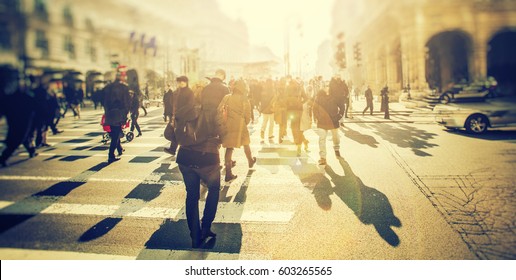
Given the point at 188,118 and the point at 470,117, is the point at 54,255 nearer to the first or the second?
the point at 188,118

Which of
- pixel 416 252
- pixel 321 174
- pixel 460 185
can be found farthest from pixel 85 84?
pixel 460 185

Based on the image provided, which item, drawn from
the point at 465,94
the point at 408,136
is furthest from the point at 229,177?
the point at 465,94

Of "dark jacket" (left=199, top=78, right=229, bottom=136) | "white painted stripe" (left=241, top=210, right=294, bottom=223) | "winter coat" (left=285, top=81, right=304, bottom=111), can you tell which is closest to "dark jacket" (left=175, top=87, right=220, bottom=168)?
"dark jacket" (left=199, top=78, right=229, bottom=136)

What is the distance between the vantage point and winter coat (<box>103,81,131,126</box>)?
8.29 ft

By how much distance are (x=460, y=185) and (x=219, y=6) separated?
4.90 meters

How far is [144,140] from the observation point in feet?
18.8

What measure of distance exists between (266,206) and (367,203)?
1.55 metres

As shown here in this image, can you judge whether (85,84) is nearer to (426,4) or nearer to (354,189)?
(354,189)

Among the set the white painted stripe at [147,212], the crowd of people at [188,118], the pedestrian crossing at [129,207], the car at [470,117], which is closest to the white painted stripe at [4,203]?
the pedestrian crossing at [129,207]

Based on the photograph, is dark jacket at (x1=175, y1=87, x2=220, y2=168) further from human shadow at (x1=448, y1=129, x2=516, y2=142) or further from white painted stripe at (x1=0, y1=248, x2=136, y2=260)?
human shadow at (x1=448, y1=129, x2=516, y2=142)

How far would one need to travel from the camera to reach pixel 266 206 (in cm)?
420

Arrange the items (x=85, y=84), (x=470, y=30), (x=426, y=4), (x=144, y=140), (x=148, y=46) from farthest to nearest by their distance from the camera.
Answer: (x=144, y=140), (x=426, y=4), (x=470, y=30), (x=148, y=46), (x=85, y=84)

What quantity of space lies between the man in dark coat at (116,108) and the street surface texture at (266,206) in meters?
0.21

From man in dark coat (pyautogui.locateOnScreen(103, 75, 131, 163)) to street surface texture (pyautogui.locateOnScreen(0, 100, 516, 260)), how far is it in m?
0.21
